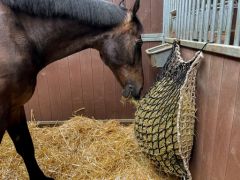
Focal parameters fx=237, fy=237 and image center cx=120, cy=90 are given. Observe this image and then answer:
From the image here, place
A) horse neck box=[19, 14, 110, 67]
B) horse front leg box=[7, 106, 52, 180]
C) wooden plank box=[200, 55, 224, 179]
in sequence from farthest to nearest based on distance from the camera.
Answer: horse front leg box=[7, 106, 52, 180] → horse neck box=[19, 14, 110, 67] → wooden plank box=[200, 55, 224, 179]

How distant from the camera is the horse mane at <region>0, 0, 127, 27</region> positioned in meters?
1.24

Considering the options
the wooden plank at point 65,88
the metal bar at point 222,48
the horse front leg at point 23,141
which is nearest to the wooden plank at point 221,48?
the metal bar at point 222,48

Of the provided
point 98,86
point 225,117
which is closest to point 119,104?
point 98,86

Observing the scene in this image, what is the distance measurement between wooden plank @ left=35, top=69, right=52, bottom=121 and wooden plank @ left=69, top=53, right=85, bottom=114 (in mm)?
263

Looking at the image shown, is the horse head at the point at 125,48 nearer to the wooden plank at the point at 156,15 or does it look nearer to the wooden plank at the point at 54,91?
the wooden plank at the point at 156,15

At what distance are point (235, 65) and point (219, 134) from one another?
0.33 meters

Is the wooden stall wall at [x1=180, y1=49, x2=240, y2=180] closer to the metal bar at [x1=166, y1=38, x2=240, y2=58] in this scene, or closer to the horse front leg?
the metal bar at [x1=166, y1=38, x2=240, y2=58]

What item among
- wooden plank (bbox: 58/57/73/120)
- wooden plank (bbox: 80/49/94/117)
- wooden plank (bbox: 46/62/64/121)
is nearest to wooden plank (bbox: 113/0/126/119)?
wooden plank (bbox: 80/49/94/117)

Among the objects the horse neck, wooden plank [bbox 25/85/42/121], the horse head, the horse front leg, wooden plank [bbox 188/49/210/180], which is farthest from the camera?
wooden plank [bbox 25/85/42/121]

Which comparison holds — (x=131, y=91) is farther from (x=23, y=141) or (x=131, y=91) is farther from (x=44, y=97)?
(x=44, y=97)

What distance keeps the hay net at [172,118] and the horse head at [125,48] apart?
0.22m

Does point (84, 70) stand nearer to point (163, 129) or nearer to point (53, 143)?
point (53, 143)

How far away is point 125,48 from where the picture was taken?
56.0 inches

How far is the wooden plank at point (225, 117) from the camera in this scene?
2.94 ft
